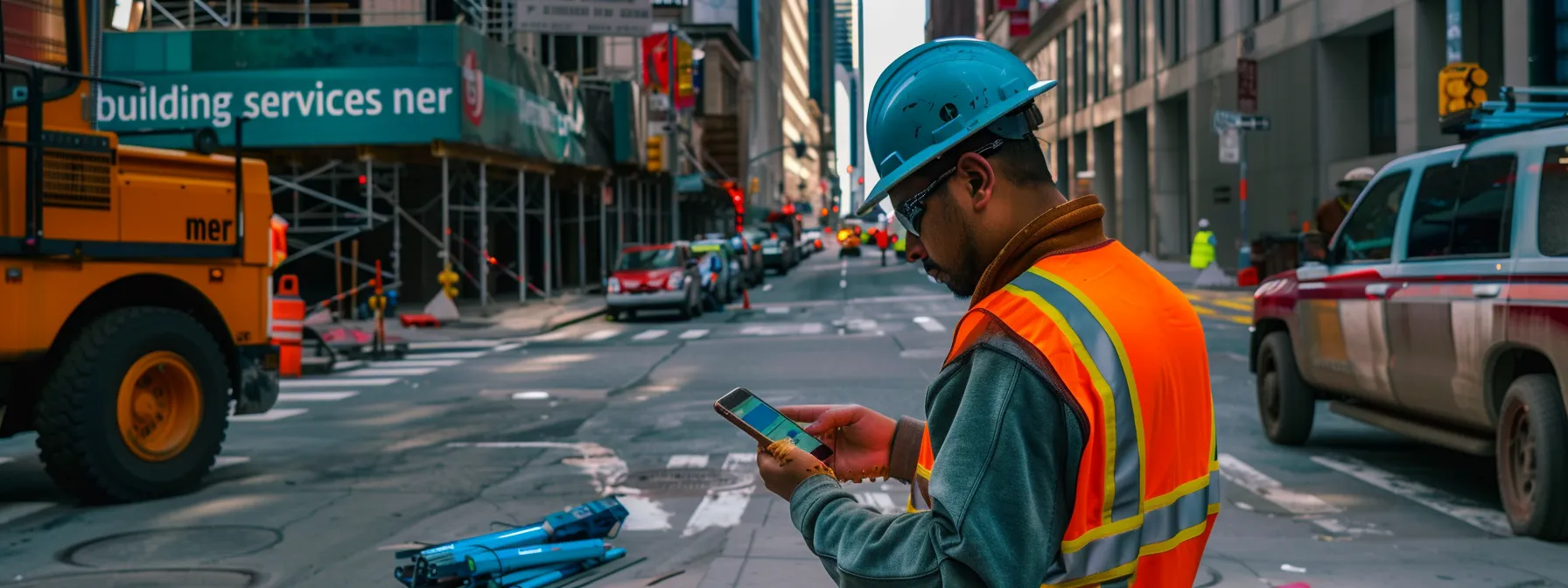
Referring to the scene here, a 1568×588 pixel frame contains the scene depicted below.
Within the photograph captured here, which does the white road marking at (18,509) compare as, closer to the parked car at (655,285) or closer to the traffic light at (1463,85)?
the traffic light at (1463,85)

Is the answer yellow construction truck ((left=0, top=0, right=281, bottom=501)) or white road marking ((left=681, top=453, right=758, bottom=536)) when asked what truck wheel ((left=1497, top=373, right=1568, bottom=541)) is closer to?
white road marking ((left=681, top=453, right=758, bottom=536))

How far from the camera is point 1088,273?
210 centimetres

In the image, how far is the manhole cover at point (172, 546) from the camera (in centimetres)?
688

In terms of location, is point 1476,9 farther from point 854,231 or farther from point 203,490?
point 854,231

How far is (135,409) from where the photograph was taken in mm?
8641

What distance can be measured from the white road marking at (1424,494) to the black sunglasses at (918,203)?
19.6ft

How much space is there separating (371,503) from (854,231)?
85.3 m

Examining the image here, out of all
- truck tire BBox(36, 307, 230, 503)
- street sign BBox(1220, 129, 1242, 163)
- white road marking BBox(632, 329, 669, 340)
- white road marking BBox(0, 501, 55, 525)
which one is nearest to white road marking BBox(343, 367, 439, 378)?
white road marking BBox(632, 329, 669, 340)

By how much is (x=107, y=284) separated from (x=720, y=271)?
80.5ft

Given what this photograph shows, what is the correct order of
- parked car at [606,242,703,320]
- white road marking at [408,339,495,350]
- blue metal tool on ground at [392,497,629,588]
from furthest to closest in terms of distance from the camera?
parked car at [606,242,703,320] → white road marking at [408,339,495,350] → blue metal tool on ground at [392,497,629,588]

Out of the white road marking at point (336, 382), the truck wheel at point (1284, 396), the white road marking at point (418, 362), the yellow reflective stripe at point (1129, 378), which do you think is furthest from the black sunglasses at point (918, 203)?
the white road marking at point (418, 362)

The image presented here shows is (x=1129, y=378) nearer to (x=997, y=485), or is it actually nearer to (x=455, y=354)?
(x=997, y=485)

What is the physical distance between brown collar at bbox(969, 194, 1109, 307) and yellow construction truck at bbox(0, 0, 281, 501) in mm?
7100

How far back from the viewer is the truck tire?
8102 millimetres
